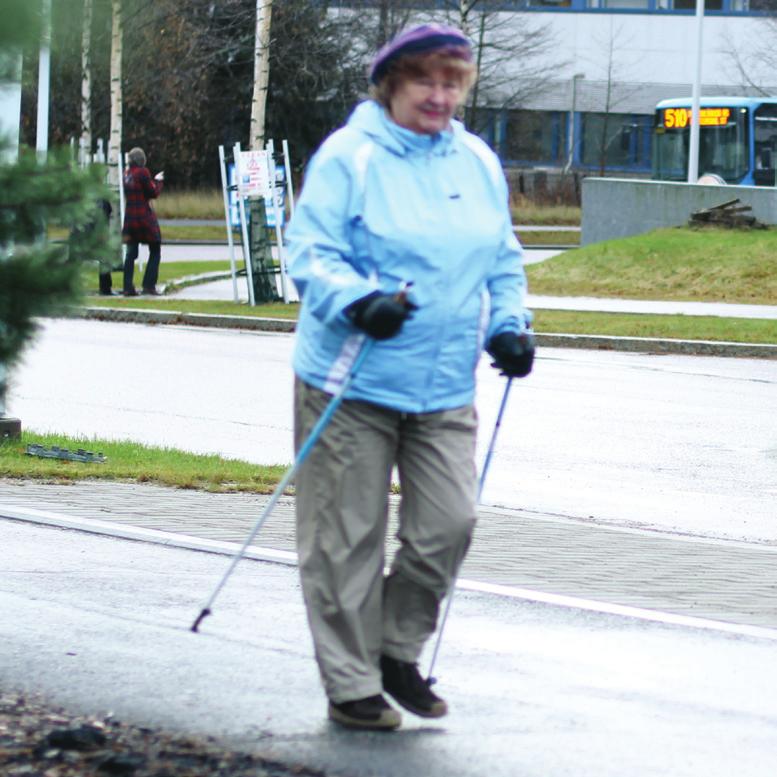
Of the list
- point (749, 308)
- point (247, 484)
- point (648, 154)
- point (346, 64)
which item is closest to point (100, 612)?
point (247, 484)

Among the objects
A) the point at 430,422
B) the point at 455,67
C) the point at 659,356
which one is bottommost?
the point at 659,356

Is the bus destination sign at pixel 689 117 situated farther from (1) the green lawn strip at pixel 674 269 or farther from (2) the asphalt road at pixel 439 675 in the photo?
(2) the asphalt road at pixel 439 675

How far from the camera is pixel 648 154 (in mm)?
60312

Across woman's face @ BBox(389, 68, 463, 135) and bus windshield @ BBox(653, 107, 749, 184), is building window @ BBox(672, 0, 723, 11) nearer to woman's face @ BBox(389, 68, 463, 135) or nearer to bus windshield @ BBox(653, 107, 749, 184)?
bus windshield @ BBox(653, 107, 749, 184)

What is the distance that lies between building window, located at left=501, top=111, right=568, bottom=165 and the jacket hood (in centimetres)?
5631

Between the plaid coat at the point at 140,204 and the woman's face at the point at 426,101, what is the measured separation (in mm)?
18444

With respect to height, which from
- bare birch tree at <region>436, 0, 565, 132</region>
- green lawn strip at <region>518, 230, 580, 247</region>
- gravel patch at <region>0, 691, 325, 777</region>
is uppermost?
bare birch tree at <region>436, 0, 565, 132</region>

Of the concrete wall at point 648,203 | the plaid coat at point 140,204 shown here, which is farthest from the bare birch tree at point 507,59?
the plaid coat at point 140,204

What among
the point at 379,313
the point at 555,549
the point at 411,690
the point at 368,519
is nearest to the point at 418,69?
the point at 379,313

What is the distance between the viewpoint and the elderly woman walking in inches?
166

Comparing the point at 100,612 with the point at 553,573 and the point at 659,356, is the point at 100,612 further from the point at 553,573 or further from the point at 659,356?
the point at 659,356

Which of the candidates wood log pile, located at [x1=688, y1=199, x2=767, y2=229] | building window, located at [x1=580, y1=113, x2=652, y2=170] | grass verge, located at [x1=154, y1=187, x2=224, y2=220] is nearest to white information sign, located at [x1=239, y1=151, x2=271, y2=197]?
wood log pile, located at [x1=688, y1=199, x2=767, y2=229]

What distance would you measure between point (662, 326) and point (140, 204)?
7.39 metres

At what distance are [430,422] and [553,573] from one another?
2567 mm
